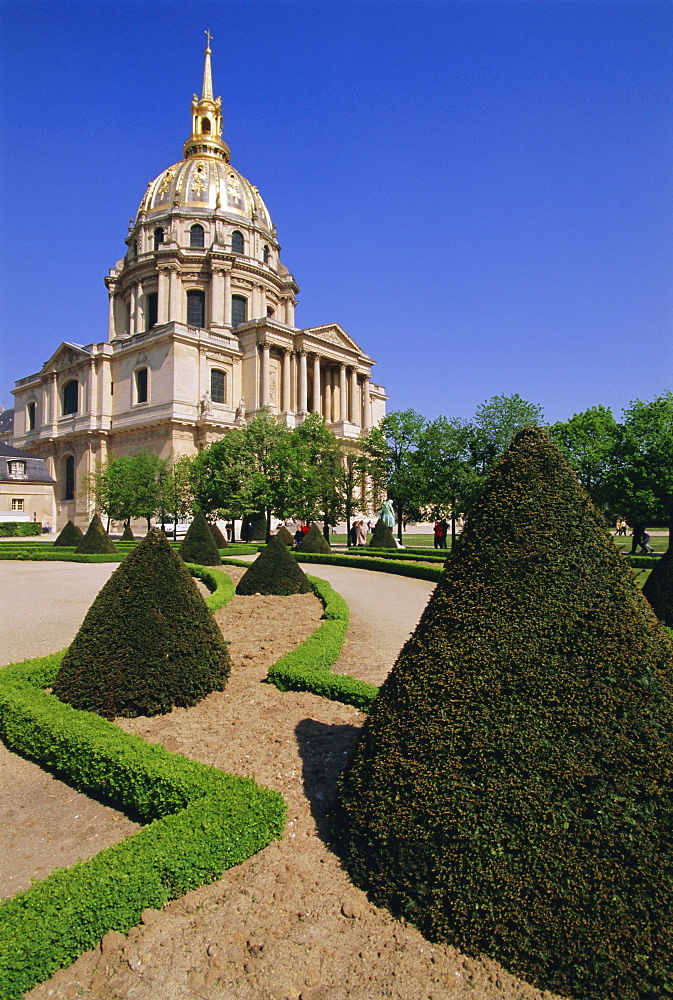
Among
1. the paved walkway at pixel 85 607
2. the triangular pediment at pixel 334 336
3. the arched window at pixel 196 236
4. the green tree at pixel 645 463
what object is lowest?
the paved walkway at pixel 85 607

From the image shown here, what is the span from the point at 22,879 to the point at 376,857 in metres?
2.20

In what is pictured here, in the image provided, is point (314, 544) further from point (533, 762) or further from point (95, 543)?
point (533, 762)

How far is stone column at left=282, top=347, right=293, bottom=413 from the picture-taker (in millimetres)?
56031

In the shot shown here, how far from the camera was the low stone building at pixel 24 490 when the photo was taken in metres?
50.1

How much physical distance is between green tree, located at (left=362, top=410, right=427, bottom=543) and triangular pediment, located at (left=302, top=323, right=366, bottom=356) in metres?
20.5

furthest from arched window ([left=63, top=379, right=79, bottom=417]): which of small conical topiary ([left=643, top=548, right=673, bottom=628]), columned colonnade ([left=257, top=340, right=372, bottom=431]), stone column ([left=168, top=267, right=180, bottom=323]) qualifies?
small conical topiary ([left=643, top=548, right=673, bottom=628])

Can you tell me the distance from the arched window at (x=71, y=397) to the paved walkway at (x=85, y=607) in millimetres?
43100

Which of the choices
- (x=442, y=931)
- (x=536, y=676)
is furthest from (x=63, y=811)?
(x=536, y=676)

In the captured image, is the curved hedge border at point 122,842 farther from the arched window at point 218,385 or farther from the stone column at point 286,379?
the stone column at point 286,379

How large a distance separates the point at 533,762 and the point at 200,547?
770 inches

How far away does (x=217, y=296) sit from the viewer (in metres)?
59.5

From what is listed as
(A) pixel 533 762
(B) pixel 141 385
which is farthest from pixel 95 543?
(B) pixel 141 385

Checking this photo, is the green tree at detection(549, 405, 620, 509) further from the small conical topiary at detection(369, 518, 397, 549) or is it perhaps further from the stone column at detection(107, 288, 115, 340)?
the stone column at detection(107, 288, 115, 340)

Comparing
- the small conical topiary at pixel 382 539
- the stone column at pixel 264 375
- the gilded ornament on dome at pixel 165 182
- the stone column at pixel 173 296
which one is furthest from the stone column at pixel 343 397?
the small conical topiary at pixel 382 539
